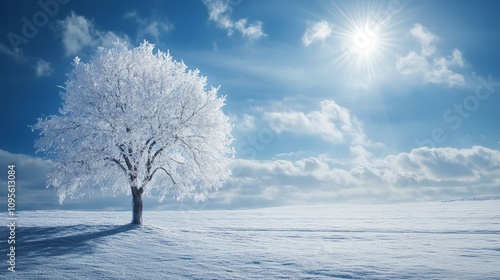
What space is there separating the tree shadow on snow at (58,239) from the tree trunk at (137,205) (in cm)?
72

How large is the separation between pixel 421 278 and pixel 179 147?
60.3ft

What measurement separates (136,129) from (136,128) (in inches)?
2.7

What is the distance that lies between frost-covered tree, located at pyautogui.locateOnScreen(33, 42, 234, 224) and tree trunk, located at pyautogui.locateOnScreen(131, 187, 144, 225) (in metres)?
0.07

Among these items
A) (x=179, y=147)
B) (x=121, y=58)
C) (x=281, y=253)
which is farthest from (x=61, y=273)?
(x=121, y=58)

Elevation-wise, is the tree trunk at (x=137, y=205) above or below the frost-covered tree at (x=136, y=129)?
below

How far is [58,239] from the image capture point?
19.6m

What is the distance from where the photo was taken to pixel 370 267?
15.1m

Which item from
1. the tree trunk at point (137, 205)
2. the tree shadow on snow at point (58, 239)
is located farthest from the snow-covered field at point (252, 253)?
the tree trunk at point (137, 205)

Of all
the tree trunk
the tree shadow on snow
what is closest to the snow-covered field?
the tree shadow on snow

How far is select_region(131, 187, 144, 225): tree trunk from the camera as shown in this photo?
79.2ft

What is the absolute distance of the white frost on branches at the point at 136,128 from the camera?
2284 cm

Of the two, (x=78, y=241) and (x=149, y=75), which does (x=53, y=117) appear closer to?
(x=149, y=75)

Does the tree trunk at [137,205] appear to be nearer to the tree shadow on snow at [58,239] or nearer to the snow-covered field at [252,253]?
the tree shadow on snow at [58,239]

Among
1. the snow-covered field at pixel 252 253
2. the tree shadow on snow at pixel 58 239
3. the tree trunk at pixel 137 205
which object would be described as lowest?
the snow-covered field at pixel 252 253
